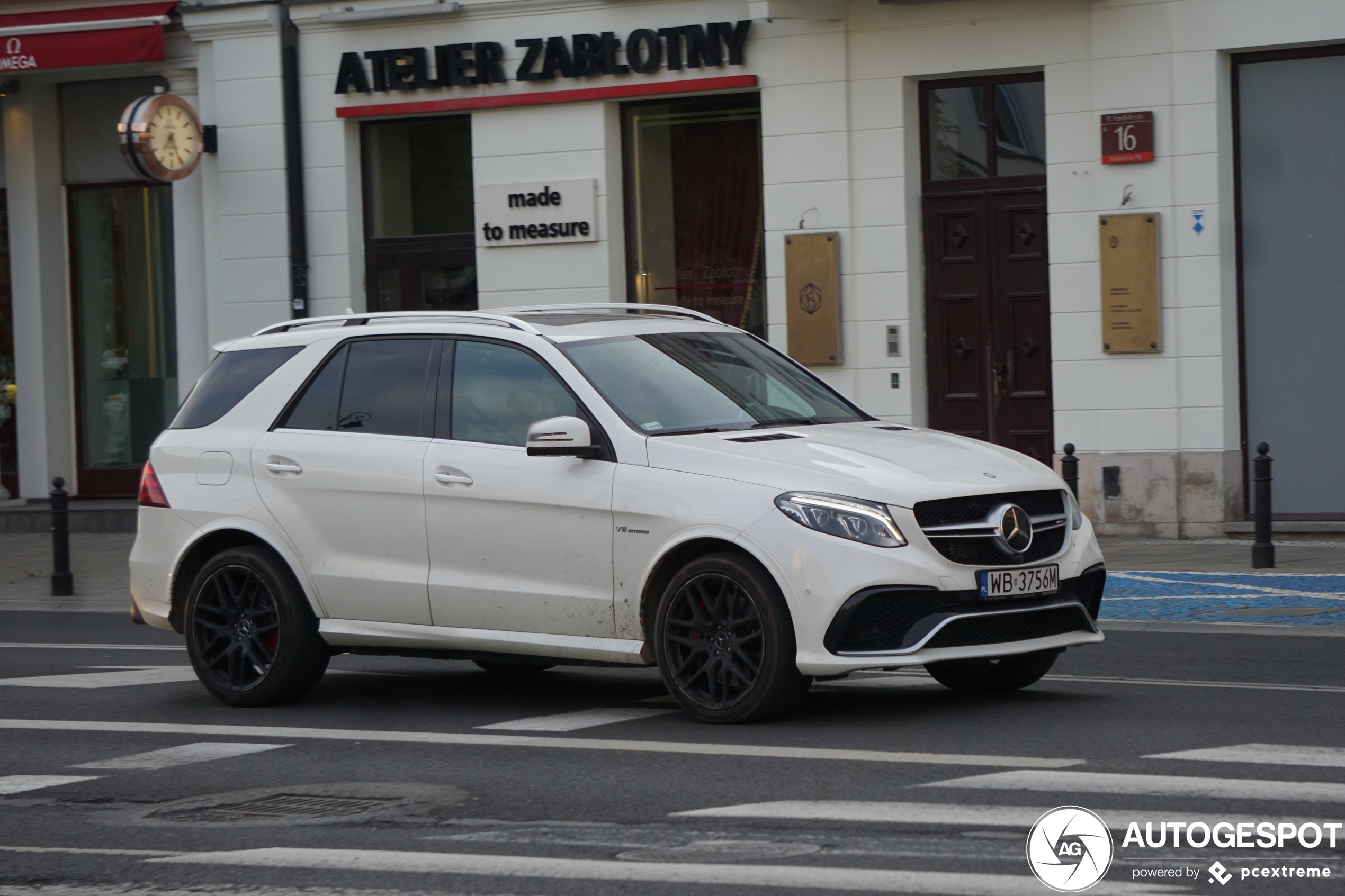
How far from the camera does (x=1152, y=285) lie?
17.0m

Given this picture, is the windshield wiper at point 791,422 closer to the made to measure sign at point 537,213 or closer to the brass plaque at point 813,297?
the brass plaque at point 813,297

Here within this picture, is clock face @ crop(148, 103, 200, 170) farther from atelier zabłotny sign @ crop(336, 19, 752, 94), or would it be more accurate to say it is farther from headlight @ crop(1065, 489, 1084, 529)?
headlight @ crop(1065, 489, 1084, 529)

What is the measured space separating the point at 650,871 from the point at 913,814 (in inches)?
40.0

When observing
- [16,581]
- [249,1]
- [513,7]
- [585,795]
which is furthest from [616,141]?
[585,795]

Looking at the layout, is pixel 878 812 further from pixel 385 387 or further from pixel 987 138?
pixel 987 138

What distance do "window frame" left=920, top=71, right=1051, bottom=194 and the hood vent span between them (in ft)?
32.7

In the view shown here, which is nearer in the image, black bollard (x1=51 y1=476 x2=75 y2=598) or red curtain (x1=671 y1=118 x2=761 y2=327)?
black bollard (x1=51 y1=476 x2=75 y2=598)

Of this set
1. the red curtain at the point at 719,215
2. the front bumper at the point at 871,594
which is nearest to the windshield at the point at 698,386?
the front bumper at the point at 871,594

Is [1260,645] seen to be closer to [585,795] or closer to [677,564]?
[677,564]

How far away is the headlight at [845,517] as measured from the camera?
7.52 m

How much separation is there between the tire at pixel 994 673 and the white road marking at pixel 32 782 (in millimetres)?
3555

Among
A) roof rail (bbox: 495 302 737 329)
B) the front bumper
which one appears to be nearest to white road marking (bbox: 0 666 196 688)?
roof rail (bbox: 495 302 737 329)

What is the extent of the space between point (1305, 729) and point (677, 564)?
251 cm

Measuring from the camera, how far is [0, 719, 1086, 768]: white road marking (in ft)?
22.9
